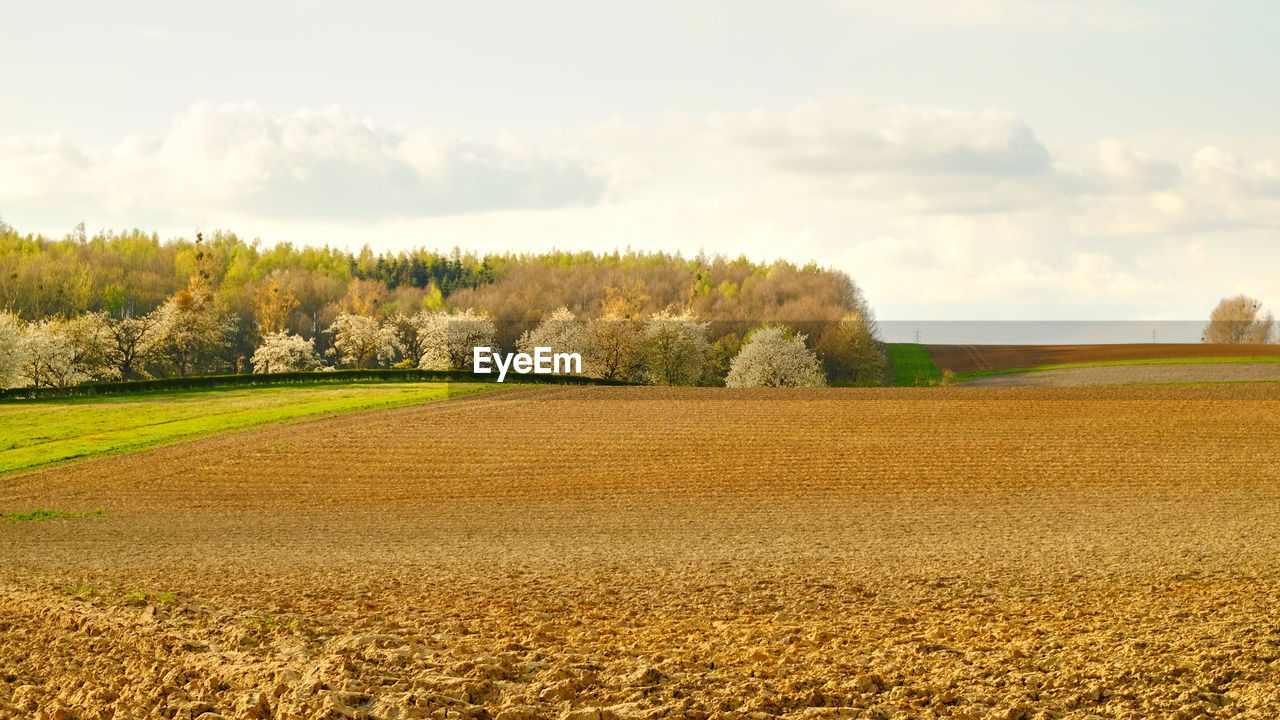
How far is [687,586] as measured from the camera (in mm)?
16375

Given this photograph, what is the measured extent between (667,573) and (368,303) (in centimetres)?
9879

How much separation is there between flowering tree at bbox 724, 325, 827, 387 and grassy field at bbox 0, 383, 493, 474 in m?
27.1

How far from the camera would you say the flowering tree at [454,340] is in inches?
3637

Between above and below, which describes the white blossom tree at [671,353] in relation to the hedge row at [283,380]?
above

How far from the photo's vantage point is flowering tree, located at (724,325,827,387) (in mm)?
79062

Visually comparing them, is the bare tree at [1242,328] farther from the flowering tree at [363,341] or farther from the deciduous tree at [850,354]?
the flowering tree at [363,341]

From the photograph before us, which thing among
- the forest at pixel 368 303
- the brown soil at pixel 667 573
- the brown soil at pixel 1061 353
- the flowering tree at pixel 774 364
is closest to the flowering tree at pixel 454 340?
the forest at pixel 368 303

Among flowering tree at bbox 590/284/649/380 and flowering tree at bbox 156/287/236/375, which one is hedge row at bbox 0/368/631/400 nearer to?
flowering tree at bbox 590/284/649/380

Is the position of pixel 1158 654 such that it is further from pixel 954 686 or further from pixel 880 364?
pixel 880 364

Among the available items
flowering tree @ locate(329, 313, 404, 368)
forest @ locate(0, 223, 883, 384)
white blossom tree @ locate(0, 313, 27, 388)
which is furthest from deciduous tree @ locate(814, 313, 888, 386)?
white blossom tree @ locate(0, 313, 27, 388)

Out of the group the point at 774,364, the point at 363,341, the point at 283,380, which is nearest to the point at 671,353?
the point at 774,364

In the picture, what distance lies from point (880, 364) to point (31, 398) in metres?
62.8

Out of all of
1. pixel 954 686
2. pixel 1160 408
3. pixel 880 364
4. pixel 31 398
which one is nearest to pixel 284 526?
pixel 954 686

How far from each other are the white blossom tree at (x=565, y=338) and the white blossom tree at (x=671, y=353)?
16.2 ft
